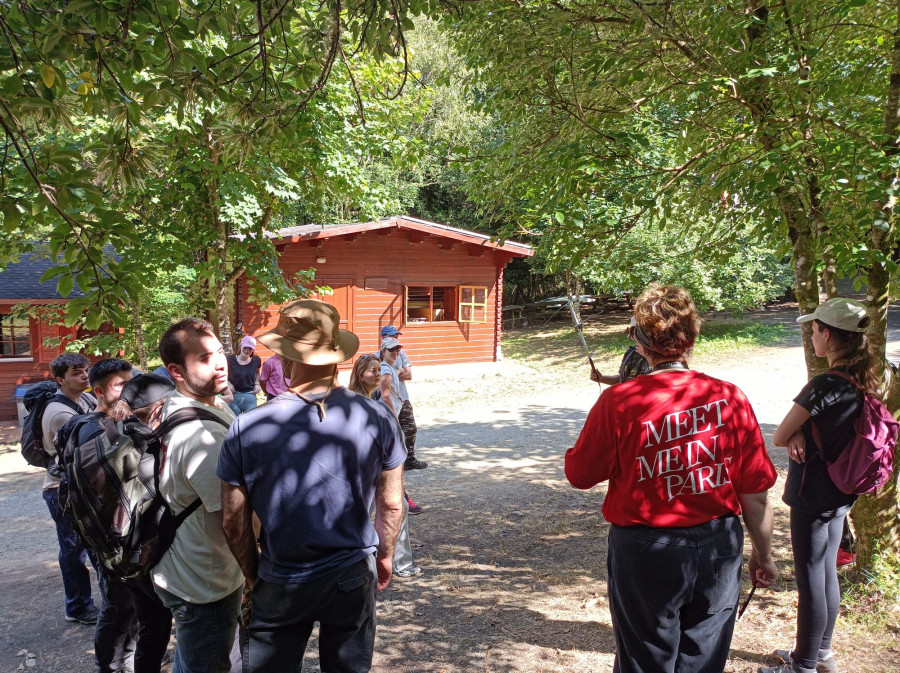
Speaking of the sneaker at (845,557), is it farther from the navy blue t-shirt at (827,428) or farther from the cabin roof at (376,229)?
the cabin roof at (376,229)

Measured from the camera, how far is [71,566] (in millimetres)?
3965

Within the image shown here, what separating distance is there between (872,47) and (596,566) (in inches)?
182

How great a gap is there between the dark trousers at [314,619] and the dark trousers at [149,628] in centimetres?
73

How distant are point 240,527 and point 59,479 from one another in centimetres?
247

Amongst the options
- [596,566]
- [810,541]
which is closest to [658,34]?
[810,541]

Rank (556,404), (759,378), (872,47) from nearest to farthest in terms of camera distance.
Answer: (872,47) < (556,404) < (759,378)

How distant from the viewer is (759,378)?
13844mm

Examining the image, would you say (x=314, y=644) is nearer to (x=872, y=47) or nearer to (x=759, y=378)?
(x=872, y=47)

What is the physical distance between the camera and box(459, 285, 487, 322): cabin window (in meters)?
17.9

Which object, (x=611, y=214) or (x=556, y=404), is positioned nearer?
(x=611, y=214)

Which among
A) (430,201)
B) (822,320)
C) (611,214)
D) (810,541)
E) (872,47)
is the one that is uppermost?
(430,201)

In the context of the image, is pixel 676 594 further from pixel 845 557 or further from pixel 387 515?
pixel 845 557

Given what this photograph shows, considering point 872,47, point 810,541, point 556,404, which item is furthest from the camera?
point 556,404

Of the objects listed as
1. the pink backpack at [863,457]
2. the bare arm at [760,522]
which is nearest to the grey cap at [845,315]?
the pink backpack at [863,457]
